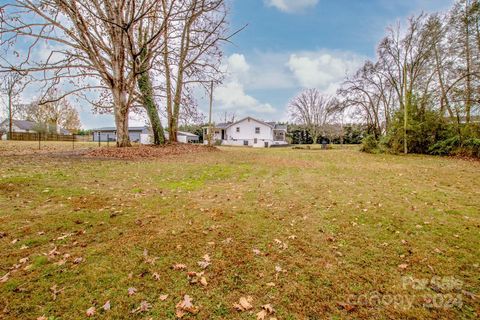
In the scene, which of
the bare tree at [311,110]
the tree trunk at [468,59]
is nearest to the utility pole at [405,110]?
the tree trunk at [468,59]

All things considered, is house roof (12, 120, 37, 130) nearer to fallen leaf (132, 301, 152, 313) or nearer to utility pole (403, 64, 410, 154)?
fallen leaf (132, 301, 152, 313)

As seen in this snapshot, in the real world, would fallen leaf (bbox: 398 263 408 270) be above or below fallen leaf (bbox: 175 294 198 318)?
above

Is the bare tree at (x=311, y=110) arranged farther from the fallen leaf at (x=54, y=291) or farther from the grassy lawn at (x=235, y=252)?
the fallen leaf at (x=54, y=291)

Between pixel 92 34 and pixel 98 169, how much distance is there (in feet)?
28.8

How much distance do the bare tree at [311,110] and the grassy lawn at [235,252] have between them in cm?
4352

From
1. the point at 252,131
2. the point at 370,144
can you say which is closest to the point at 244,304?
the point at 370,144

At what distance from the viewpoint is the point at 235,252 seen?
10.8ft

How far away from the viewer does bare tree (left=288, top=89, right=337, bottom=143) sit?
47000 mm

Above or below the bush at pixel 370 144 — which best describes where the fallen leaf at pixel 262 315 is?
below

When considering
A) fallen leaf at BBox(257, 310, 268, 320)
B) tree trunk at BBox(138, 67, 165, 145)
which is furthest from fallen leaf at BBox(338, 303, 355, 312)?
tree trunk at BBox(138, 67, 165, 145)

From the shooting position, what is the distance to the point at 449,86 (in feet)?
55.5

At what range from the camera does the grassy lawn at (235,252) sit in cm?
233

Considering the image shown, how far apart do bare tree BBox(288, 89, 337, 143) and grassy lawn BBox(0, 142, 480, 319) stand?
43519 millimetres

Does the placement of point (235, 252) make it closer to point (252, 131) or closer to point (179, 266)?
point (179, 266)
